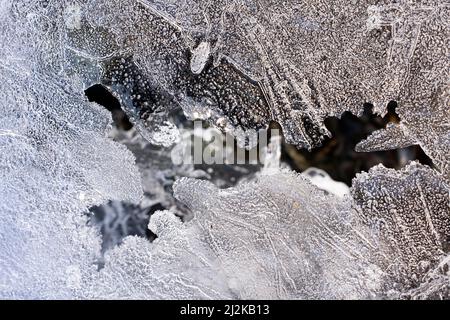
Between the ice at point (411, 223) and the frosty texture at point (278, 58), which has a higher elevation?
the frosty texture at point (278, 58)

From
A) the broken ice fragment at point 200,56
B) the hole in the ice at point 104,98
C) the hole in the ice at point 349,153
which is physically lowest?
the hole in the ice at point 349,153

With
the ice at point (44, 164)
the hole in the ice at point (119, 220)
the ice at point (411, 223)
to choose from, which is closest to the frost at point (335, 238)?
the ice at point (411, 223)

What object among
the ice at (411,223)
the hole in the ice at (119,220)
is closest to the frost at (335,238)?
the ice at (411,223)

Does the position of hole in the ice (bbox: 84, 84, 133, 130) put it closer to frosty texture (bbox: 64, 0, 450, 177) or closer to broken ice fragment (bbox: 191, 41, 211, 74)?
frosty texture (bbox: 64, 0, 450, 177)

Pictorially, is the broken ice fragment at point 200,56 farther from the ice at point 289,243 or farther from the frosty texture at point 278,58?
the ice at point 289,243

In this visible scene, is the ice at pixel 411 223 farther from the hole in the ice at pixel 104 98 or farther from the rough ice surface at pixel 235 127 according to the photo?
the hole in the ice at pixel 104 98

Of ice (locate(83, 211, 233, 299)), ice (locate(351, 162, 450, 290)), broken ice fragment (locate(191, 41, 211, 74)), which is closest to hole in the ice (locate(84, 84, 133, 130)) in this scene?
broken ice fragment (locate(191, 41, 211, 74))
